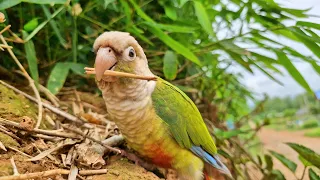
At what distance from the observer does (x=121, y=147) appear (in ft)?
2.21

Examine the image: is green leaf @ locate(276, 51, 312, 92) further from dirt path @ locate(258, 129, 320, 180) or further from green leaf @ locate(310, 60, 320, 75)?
dirt path @ locate(258, 129, 320, 180)

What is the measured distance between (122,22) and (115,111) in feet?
0.96

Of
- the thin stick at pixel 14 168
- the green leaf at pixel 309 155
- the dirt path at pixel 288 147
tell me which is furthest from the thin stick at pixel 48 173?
the dirt path at pixel 288 147

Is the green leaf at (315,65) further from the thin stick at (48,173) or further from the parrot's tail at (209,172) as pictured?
the thin stick at (48,173)

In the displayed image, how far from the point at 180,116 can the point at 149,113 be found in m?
0.06

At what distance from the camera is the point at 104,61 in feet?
1.78

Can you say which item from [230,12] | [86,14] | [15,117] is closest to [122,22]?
[86,14]

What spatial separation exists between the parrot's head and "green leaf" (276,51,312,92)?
13.2 inches

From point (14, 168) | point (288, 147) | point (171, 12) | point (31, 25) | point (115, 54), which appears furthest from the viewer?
point (288, 147)

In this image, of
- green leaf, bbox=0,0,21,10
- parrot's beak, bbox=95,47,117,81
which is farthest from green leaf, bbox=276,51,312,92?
green leaf, bbox=0,0,21,10

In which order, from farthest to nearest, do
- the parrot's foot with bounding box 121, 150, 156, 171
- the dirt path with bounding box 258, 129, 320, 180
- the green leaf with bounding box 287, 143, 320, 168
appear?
the dirt path with bounding box 258, 129, 320, 180 → the green leaf with bounding box 287, 143, 320, 168 → the parrot's foot with bounding box 121, 150, 156, 171

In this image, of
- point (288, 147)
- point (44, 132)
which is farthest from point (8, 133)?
point (288, 147)

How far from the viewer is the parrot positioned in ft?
1.85

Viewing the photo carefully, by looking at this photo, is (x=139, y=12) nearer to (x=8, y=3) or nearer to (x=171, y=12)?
(x=171, y=12)
